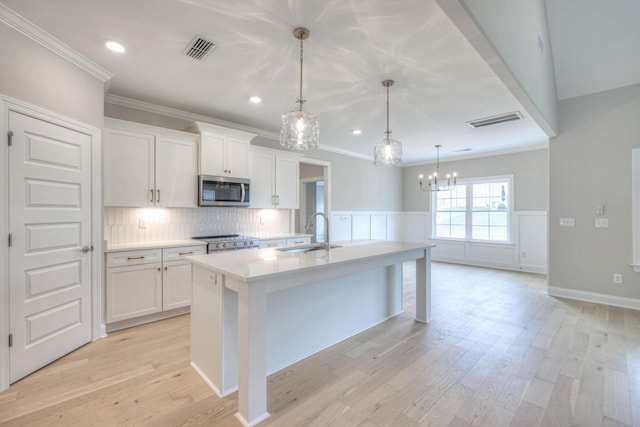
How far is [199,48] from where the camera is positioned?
95.3 inches

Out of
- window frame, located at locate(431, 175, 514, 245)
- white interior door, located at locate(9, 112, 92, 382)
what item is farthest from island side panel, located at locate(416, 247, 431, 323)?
window frame, located at locate(431, 175, 514, 245)

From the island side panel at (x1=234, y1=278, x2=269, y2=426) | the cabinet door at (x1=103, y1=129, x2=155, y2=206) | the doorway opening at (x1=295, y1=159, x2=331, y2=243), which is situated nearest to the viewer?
the island side panel at (x1=234, y1=278, x2=269, y2=426)

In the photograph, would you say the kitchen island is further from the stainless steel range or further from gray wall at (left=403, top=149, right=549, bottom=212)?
gray wall at (left=403, top=149, right=549, bottom=212)

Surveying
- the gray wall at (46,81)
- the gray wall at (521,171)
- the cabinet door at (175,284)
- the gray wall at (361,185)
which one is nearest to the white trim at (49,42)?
the gray wall at (46,81)

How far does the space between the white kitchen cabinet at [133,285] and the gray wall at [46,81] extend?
1410 millimetres

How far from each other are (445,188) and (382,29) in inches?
233

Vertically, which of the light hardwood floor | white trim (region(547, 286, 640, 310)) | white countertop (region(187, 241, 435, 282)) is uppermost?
white countertop (region(187, 241, 435, 282))

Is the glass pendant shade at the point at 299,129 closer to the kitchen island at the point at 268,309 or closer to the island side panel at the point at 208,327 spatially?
the kitchen island at the point at 268,309

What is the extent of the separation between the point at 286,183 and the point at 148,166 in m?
2.08

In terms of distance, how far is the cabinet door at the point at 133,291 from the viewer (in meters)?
2.99

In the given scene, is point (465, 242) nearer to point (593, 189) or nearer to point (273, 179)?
point (593, 189)

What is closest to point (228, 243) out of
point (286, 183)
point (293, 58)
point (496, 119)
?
point (286, 183)

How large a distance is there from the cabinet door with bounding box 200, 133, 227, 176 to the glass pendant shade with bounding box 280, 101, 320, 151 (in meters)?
1.70

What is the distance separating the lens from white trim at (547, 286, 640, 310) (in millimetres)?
3816
